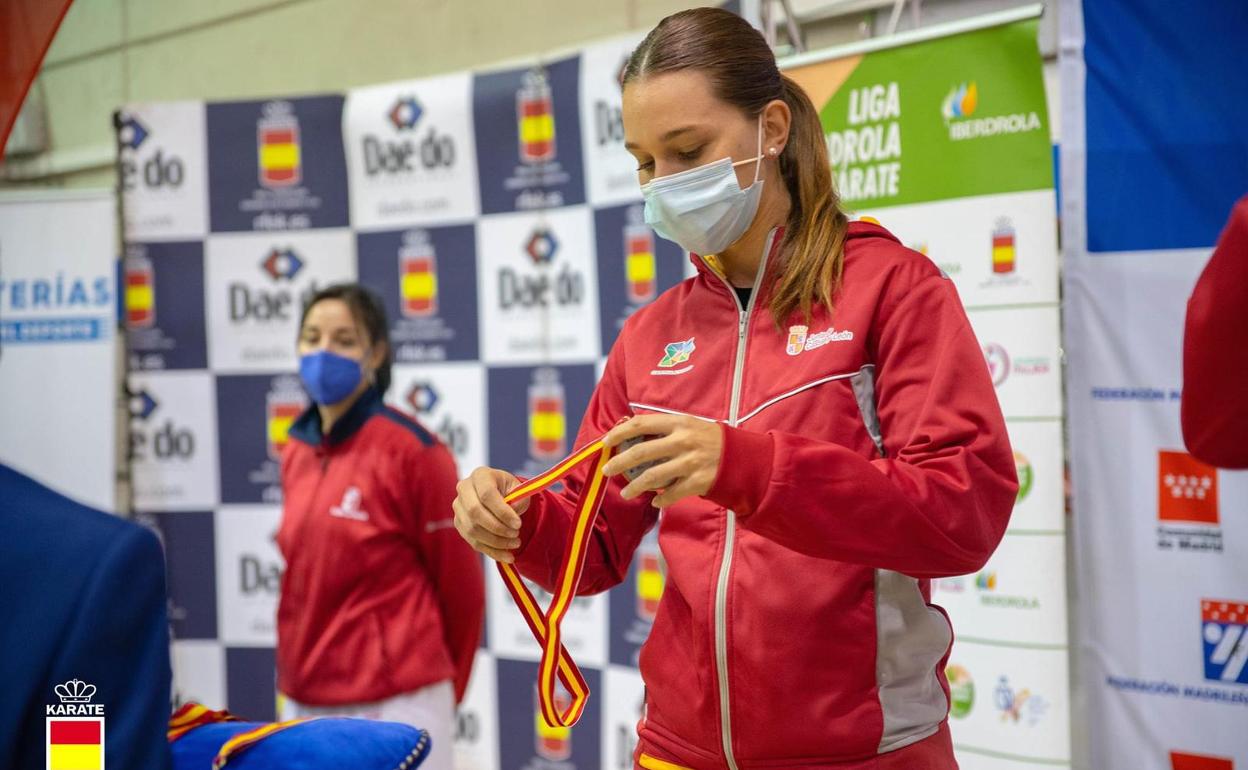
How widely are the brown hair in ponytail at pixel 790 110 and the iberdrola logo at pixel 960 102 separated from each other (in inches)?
69.2

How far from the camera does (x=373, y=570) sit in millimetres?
3348

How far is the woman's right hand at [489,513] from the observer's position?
1.53 m

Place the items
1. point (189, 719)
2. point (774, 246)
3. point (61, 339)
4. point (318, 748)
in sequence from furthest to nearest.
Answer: point (61, 339) < point (774, 246) < point (189, 719) < point (318, 748)

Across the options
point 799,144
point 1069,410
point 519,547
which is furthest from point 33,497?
point 1069,410

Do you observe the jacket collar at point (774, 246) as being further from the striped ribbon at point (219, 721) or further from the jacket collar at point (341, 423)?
the jacket collar at point (341, 423)

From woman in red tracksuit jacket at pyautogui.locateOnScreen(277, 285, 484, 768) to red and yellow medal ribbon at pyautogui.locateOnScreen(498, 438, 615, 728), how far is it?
68.8 inches

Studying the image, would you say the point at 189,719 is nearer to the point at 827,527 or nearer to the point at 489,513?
the point at 489,513

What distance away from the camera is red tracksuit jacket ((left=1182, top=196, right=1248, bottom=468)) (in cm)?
128

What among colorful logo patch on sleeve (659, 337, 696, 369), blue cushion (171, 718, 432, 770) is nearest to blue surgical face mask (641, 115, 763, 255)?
colorful logo patch on sleeve (659, 337, 696, 369)

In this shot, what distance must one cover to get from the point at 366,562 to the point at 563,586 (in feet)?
6.11

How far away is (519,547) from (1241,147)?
2.34 metres

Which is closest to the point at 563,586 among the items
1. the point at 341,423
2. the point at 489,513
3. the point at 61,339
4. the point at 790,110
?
the point at 489,513

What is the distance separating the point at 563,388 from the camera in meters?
4.48

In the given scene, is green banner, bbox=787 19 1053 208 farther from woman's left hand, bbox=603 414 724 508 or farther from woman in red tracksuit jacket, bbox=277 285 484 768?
woman's left hand, bbox=603 414 724 508
